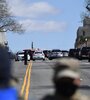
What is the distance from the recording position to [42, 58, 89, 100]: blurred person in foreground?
368 centimetres

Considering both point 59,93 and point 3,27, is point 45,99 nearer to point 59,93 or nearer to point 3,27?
point 59,93

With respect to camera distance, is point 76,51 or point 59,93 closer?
point 59,93

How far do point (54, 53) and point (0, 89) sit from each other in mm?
80684

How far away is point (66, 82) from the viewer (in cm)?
371

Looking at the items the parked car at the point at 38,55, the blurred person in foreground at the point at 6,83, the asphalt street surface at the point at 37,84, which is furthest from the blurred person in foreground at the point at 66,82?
the parked car at the point at 38,55

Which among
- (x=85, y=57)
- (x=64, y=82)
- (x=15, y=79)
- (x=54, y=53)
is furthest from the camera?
(x=54, y=53)

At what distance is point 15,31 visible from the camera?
267 feet

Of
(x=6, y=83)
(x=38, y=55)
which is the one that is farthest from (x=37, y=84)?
(x=38, y=55)

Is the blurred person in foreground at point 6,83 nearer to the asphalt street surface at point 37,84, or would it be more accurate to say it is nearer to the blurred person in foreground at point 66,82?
the blurred person in foreground at point 66,82

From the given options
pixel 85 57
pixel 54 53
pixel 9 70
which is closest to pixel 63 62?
pixel 9 70

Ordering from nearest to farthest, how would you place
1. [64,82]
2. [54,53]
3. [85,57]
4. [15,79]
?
1. [64,82]
2. [15,79]
3. [85,57]
4. [54,53]

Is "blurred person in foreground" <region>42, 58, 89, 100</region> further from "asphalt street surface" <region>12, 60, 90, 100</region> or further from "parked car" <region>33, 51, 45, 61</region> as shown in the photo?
"parked car" <region>33, 51, 45, 61</region>

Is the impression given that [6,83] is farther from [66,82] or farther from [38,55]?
[38,55]

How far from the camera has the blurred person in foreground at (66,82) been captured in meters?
3.68
